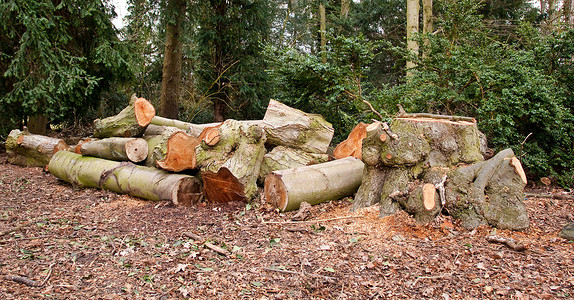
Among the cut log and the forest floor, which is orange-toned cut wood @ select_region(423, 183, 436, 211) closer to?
the forest floor

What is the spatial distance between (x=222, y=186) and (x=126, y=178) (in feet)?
5.91

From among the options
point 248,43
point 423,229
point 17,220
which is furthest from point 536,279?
point 248,43

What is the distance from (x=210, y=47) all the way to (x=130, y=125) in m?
5.30

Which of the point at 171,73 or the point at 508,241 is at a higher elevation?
the point at 171,73

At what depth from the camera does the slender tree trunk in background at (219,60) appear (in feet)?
35.2

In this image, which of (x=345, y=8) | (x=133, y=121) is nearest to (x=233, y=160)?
(x=133, y=121)

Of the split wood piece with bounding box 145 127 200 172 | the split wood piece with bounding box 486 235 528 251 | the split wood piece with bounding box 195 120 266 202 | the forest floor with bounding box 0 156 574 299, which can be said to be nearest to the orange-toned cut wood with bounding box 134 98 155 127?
the split wood piece with bounding box 145 127 200 172

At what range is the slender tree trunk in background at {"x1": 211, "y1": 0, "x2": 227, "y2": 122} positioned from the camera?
10.7 meters

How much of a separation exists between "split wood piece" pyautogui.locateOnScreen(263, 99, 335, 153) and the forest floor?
1422 millimetres

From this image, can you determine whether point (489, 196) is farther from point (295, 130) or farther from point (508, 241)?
point (295, 130)

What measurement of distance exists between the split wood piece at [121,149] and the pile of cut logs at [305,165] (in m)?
0.02

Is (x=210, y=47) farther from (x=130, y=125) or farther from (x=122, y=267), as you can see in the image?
(x=122, y=267)

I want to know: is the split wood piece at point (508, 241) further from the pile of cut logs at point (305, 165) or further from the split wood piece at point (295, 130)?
the split wood piece at point (295, 130)

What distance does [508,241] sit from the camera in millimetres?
3373
